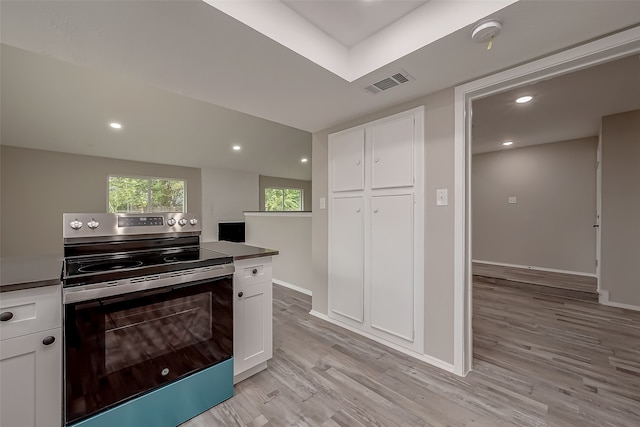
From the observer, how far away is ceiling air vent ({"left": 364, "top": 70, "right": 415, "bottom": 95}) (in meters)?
1.82

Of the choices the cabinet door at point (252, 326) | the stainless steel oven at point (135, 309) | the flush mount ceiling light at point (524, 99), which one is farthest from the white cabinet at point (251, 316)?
the flush mount ceiling light at point (524, 99)

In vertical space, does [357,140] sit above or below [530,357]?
above

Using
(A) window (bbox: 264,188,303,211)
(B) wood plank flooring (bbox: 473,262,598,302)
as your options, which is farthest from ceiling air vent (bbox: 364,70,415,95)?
(A) window (bbox: 264,188,303,211)

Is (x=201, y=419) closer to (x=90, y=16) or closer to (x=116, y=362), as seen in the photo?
(x=116, y=362)

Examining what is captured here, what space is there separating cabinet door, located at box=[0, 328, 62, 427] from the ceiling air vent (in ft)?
7.58

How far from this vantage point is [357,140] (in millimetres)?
2576

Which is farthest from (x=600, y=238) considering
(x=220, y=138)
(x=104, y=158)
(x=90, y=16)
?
(x=104, y=158)

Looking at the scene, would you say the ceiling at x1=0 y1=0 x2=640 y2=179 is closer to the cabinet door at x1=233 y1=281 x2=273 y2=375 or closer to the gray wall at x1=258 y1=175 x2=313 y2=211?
the cabinet door at x1=233 y1=281 x2=273 y2=375

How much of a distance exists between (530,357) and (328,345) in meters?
1.67

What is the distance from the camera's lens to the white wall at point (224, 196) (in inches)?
261

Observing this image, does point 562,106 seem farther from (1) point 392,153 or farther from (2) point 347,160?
(2) point 347,160

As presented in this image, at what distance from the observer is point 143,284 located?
4.22 feet

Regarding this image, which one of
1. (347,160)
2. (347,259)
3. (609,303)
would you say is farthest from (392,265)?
(609,303)

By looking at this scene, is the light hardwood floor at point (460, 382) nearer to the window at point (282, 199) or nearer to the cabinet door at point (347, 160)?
the cabinet door at point (347, 160)
